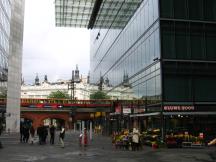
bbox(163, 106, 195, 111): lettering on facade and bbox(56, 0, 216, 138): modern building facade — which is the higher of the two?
bbox(56, 0, 216, 138): modern building facade

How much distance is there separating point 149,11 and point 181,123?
10916 mm

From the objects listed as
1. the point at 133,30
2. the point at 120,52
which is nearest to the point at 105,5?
the point at 120,52

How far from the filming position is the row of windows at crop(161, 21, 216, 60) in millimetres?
34250

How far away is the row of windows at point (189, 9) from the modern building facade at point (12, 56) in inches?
898

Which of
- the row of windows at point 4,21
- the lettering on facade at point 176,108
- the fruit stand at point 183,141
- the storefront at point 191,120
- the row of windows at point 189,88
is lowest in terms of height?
the fruit stand at point 183,141

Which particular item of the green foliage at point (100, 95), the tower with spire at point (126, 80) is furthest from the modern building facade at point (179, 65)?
the green foliage at point (100, 95)

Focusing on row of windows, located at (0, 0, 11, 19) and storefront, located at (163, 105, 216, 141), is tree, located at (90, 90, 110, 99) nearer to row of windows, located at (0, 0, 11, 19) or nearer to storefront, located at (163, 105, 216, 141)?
row of windows, located at (0, 0, 11, 19)

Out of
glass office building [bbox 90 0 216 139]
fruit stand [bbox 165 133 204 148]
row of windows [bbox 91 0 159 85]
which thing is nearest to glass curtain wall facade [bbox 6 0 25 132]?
row of windows [bbox 91 0 159 85]

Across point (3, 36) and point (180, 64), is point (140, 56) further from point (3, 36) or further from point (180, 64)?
point (3, 36)

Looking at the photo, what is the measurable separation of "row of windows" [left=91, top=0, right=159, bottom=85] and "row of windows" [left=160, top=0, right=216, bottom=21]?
0.95m

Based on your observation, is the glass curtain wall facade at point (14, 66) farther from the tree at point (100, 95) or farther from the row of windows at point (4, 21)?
the tree at point (100, 95)

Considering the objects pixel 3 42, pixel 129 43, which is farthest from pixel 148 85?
pixel 3 42

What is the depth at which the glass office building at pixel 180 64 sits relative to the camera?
3350cm

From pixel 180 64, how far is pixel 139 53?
23.3ft
